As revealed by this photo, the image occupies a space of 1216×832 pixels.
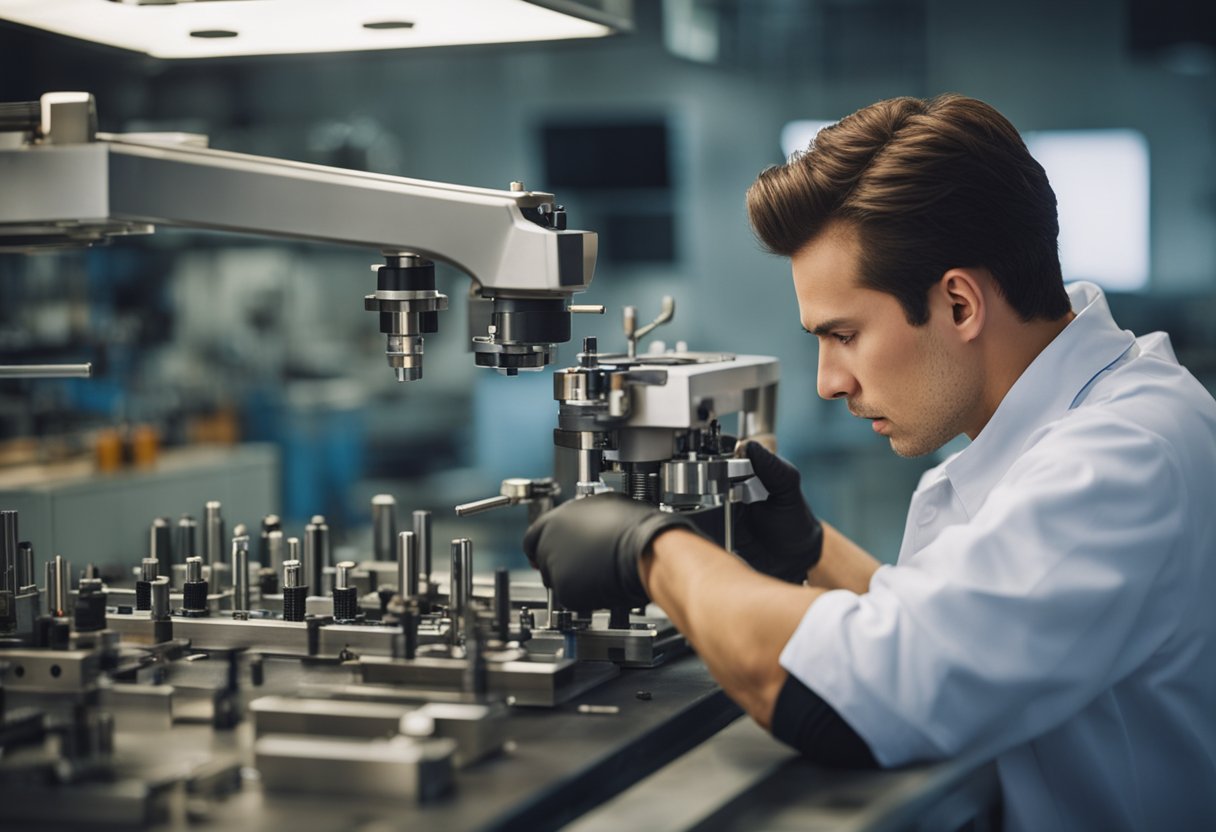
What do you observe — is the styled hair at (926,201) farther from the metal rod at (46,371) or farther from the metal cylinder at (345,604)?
the metal rod at (46,371)

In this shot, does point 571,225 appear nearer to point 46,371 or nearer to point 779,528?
point 779,528

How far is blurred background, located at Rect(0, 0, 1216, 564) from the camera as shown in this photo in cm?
429

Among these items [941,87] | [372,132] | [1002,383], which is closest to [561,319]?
[1002,383]

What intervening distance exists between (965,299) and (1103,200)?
3.14 metres

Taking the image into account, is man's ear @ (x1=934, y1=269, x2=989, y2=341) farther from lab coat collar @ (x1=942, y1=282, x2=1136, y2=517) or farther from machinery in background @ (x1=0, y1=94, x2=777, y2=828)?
machinery in background @ (x1=0, y1=94, x2=777, y2=828)

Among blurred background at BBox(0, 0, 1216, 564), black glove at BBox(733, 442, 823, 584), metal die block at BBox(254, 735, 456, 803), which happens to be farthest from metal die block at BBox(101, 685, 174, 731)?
blurred background at BBox(0, 0, 1216, 564)

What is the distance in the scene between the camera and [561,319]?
1.35 meters

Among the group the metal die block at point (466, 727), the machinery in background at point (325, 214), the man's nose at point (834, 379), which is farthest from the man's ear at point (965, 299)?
the metal die block at point (466, 727)

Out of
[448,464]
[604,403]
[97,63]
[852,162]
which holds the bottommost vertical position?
[448,464]

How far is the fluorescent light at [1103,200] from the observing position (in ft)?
14.1

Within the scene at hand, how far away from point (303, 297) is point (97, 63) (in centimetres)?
124

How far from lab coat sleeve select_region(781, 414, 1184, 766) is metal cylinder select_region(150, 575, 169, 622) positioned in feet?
2.05

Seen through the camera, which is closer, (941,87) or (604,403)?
(604,403)

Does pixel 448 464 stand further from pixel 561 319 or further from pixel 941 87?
pixel 561 319
